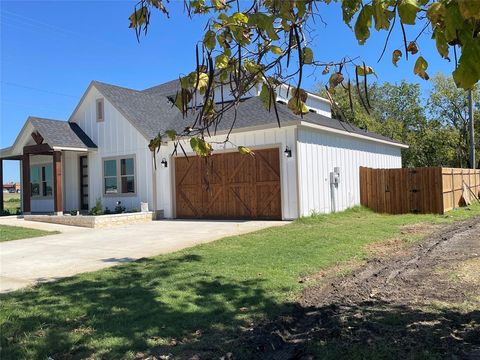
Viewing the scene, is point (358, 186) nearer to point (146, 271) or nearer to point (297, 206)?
point (297, 206)

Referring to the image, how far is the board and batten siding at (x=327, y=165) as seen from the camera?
15.4 metres

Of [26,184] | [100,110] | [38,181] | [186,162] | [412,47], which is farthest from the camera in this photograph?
[38,181]

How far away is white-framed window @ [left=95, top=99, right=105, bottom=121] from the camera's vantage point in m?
19.8

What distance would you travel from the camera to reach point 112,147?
1938cm

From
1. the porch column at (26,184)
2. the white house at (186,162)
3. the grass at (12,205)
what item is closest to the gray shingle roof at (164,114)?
the white house at (186,162)

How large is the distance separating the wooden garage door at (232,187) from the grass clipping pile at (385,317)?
307 inches

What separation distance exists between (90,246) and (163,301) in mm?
5716

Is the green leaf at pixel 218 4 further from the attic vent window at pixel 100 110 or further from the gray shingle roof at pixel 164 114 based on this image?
the attic vent window at pixel 100 110

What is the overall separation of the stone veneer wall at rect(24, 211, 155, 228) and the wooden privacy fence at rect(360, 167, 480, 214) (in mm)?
9075

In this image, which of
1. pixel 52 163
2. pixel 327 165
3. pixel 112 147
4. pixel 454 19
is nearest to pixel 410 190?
pixel 327 165

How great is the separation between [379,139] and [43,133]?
1472 centimetres

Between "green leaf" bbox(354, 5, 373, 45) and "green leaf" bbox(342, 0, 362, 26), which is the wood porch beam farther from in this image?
"green leaf" bbox(354, 5, 373, 45)

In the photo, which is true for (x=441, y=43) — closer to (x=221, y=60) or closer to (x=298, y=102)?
(x=298, y=102)

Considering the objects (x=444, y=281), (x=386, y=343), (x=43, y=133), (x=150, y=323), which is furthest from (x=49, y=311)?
(x=43, y=133)
